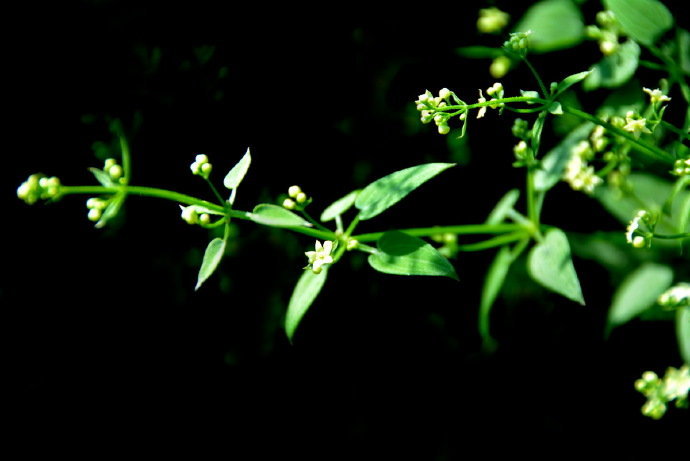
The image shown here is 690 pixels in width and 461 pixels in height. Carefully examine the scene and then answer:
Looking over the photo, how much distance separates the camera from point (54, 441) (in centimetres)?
314

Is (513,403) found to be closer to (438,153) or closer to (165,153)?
(438,153)

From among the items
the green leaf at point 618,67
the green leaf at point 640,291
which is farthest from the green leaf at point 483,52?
the green leaf at point 640,291

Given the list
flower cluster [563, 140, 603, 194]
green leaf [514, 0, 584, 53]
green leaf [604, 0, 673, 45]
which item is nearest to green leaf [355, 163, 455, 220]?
flower cluster [563, 140, 603, 194]

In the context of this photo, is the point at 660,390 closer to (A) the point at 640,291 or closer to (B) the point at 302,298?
(A) the point at 640,291

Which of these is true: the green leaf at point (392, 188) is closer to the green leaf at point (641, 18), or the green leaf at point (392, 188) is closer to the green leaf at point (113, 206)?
the green leaf at point (113, 206)

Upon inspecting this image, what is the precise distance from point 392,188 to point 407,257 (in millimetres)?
203

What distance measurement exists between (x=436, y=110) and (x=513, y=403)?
7.28 feet

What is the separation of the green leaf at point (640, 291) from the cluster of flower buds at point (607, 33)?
0.91 meters

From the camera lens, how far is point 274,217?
2010 millimetres

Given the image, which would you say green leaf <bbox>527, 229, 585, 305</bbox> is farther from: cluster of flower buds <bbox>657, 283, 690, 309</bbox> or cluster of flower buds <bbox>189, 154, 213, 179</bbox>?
cluster of flower buds <bbox>189, 154, 213, 179</bbox>

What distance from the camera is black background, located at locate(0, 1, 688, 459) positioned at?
121 inches

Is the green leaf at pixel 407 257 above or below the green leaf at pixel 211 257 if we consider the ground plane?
below

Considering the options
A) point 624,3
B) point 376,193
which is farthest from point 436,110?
point 624,3

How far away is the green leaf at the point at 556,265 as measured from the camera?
222cm
